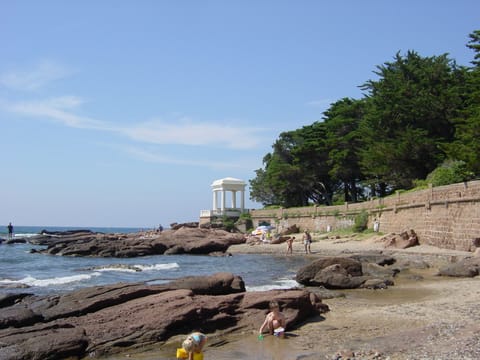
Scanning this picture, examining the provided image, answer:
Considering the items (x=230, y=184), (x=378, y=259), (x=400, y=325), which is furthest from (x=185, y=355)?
(x=230, y=184)

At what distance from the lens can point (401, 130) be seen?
40.5m

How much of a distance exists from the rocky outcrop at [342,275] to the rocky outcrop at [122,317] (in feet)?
Answer: 14.6

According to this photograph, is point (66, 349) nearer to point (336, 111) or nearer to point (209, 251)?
point (209, 251)

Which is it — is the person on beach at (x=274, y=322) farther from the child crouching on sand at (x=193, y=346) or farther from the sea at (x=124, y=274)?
the sea at (x=124, y=274)

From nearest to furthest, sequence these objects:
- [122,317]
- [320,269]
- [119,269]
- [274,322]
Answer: [274,322] < [122,317] < [320,269] < [119,269]

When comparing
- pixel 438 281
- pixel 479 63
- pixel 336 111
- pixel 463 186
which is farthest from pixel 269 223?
pixel 438 281

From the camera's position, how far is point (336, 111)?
182 feet

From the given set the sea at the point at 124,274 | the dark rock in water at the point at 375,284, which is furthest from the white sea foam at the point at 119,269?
the dark rock in water at the point at 375,284

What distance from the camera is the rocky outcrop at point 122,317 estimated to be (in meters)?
9.02

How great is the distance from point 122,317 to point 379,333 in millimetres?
4801

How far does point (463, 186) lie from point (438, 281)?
966 cm

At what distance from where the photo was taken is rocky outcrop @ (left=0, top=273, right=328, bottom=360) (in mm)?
9016

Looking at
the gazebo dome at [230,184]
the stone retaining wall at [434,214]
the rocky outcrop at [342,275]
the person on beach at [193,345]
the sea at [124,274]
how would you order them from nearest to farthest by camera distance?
the person on beach at [193,345], the rocky outcrop at [342,275], the sea at [124,274], the stone retaining wall at [434,214], the gazebo dome at [230,184]

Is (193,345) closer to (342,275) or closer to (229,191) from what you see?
(342,275)
